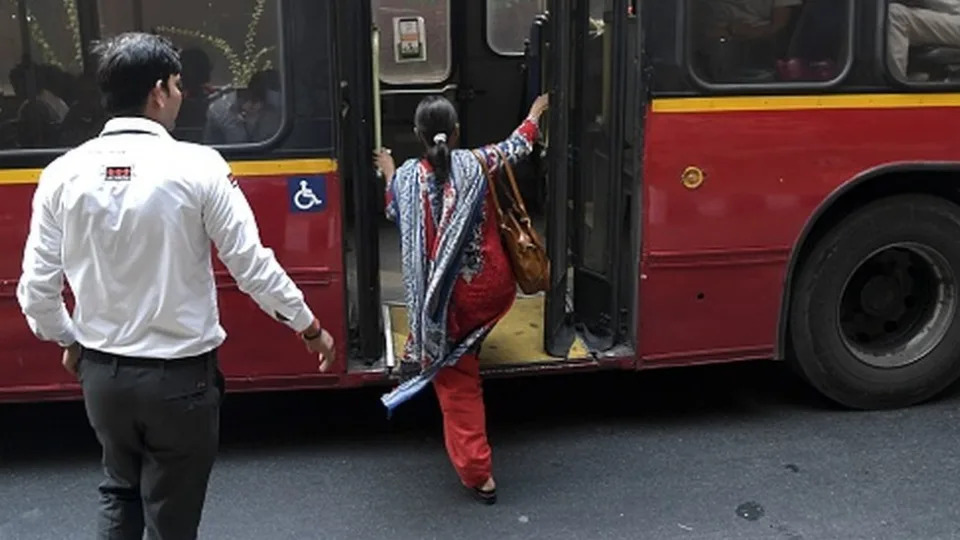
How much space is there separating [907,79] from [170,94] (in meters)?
3.12

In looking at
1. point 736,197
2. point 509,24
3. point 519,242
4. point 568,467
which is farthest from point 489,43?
point 568,467

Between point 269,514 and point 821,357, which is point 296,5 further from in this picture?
point 821,357

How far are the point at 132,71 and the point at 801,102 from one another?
9.13 feet

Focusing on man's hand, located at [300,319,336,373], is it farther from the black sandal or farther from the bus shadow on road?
the bus shadow on road

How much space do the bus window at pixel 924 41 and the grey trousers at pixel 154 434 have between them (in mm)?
3131

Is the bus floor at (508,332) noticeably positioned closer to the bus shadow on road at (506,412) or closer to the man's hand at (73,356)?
the bus shadow on road at (506,412)

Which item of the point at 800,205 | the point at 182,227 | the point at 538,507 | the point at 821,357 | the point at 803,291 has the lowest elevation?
the point at 538,507

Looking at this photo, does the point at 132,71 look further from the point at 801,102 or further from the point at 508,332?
the point at 801,102

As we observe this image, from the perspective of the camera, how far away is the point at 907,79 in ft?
14.8

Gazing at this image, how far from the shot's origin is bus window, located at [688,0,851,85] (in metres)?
4.37

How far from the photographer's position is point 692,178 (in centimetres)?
440

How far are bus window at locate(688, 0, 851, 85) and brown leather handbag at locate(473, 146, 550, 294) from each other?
0.93 m

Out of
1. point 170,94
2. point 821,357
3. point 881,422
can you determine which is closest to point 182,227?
point 170,94

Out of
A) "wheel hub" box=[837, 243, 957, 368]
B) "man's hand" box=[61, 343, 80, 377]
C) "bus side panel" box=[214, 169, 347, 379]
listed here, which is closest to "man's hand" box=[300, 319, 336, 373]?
"man's hand" box=[61, 343, 80, 377]
